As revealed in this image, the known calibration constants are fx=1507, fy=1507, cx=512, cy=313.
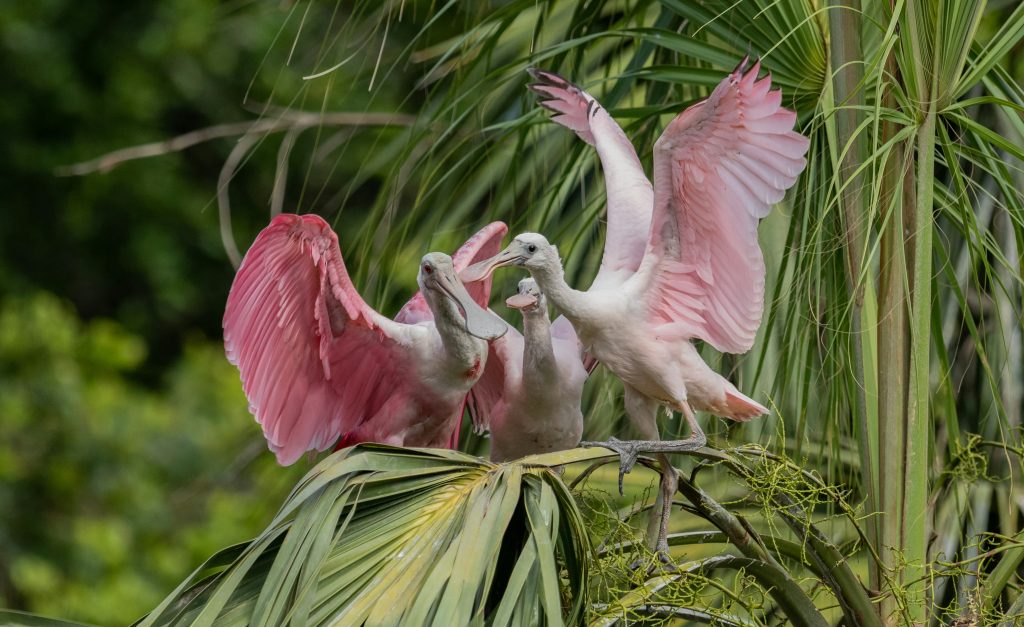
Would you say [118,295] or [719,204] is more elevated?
[118,295]

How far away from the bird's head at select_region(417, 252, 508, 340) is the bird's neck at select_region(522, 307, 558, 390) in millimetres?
128

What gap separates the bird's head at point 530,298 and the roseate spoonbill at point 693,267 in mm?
113

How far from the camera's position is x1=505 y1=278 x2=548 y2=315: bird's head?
2818 millimetres

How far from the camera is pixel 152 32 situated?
29.5ft

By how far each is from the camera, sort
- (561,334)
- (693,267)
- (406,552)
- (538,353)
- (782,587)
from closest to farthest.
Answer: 1. (406,552)
2. (782,587)
3. (693,267)
4. (538,353)
5. (561,334)

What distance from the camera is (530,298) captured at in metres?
2.85

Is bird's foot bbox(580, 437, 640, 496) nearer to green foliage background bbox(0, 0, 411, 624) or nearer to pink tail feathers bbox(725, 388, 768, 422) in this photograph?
pink tail feathers bbox(725, 388, 768, 422)

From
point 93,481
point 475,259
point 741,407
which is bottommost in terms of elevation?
point 741,407

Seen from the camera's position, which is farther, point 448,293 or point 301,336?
point 301,336

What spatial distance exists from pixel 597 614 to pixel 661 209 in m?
0.81

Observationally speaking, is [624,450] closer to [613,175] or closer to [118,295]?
[613,175]

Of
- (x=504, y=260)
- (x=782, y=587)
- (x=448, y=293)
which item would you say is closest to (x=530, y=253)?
(x=504, y=260)

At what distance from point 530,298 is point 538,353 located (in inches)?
6.4

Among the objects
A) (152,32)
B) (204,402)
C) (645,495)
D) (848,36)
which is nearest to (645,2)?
(848,36)
